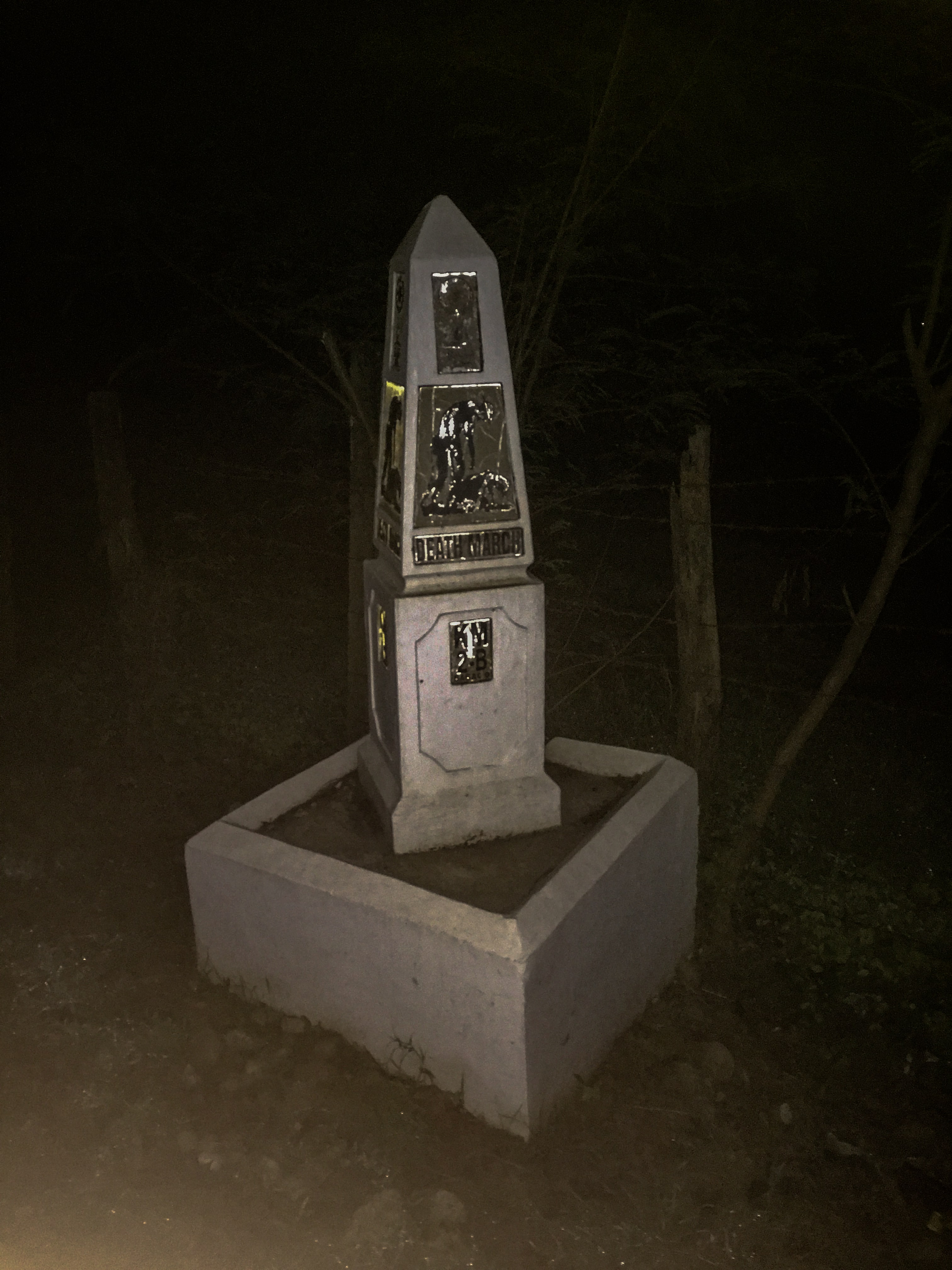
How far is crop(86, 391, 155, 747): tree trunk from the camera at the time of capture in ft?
19.8

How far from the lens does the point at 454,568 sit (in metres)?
3.37

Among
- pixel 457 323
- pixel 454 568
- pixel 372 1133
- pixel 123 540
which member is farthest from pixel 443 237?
pixel 123 540

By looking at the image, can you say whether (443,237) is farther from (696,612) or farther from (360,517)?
(696,612)

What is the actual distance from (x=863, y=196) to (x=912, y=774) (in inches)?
112

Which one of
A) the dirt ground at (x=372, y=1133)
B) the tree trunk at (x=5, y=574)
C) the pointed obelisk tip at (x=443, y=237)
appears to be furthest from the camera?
the tree trunk at (x=5, y=574)

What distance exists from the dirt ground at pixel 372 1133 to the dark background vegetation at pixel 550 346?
74 millimetres

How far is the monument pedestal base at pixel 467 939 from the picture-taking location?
2.98 metres

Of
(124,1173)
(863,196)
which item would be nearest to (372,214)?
(863,196)

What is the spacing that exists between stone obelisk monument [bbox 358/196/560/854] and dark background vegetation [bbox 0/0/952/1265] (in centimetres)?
115

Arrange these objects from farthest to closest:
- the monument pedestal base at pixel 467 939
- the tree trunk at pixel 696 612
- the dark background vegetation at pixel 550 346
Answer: the tree trunk at pixel 696 612 < the dark background vegetation at pixel 550 346 < the monument pedestal base at pixel 467 939

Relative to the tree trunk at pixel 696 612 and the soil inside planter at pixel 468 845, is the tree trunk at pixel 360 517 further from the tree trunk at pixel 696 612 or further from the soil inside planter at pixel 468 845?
the tree trunk at pixel 696 612

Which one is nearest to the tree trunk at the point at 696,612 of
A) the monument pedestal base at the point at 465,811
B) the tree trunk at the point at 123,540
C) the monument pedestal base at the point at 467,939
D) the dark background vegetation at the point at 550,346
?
the dark background vegetation at the point at 550,346

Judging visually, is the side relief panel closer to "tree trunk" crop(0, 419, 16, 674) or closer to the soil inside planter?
the soil inside planter

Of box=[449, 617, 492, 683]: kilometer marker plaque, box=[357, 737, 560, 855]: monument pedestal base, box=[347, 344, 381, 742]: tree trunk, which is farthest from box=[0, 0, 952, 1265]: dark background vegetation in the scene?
box=[449, 617, 492, 683]: kilometer marker plaque
